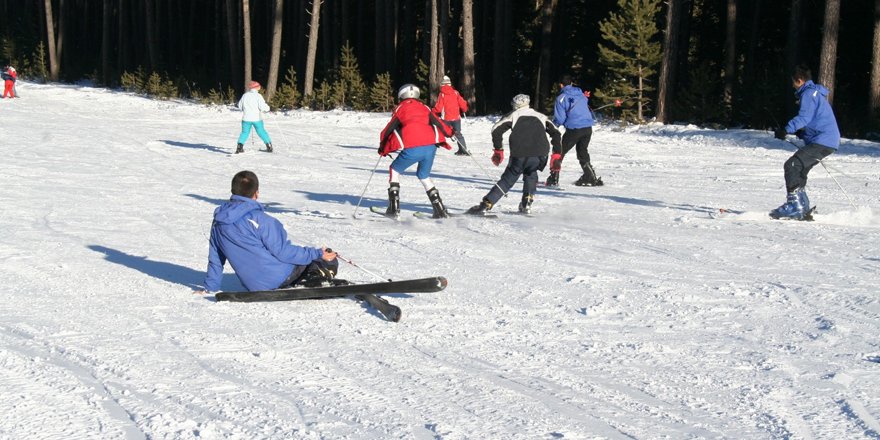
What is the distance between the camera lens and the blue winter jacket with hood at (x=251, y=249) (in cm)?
711

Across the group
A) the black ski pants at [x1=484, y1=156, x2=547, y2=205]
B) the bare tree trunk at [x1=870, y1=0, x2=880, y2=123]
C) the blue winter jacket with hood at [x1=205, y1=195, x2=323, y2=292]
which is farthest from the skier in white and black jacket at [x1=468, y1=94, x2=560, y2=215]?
the bare tree trunk at [x1=870, y1=0, x2=880, y2=123]

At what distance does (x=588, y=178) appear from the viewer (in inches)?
606

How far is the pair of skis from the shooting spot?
681 centimetres

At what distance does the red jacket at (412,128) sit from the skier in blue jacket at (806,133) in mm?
3861

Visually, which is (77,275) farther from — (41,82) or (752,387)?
(41,82)

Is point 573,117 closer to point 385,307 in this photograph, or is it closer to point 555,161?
point 555,161

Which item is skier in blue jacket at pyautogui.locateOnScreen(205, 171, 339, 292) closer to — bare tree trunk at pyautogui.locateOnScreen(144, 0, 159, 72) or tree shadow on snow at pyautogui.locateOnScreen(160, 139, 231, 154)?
tree shadow on snow at pyautogui.locateOnScreen(160, 139, 231, 154)

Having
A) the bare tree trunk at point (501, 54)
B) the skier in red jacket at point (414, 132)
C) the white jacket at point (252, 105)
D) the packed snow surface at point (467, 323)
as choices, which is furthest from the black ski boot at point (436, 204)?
the bare tree trunk at point (501, 54)

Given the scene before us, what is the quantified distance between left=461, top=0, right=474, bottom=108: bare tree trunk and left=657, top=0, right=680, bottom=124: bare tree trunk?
6401 millimetres

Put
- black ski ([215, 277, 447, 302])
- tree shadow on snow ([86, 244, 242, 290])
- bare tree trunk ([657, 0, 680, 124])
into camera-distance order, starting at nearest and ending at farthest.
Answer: black ski ([215, 277, 447, 302]) < tree shadow on snow ([86, 244, 242, 290]) < bare tree trunk ([657, 0, 680, 124])

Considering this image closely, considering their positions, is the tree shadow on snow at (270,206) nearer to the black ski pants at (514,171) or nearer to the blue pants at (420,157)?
the blue pants at (420,157)

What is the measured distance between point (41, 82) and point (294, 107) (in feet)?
77.6

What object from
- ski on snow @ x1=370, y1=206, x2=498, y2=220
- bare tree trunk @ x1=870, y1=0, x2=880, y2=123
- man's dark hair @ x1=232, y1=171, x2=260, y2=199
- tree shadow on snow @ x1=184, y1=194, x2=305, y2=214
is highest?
bare tree trunk @ x1=870, y1=0, x2=880, y2=123

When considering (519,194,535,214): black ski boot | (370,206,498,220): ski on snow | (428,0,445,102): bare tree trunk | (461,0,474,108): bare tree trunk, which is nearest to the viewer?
(370,206,498,220): ski on snow
